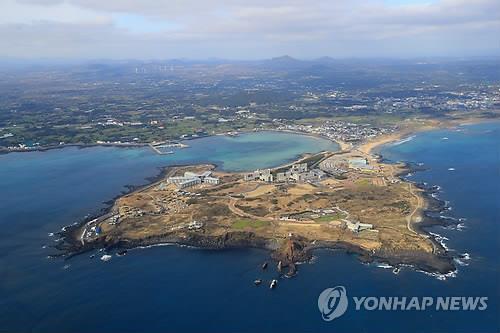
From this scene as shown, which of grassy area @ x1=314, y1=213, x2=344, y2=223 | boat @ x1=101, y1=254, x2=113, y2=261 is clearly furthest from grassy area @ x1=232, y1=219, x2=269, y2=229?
boat @ x1=101, y1=254, x2=113, y2=261

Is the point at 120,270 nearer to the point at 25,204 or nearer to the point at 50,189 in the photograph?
the point at 25,204

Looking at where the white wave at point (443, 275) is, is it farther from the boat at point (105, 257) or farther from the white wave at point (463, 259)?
the boat at point (105, 257)

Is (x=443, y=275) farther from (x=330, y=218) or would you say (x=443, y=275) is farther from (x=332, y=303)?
(x=330, y=218)

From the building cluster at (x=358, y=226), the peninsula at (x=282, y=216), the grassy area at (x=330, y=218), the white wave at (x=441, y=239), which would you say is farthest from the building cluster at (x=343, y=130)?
the white wave at (x=441, y=239)

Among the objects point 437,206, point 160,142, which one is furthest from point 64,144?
point 437,206

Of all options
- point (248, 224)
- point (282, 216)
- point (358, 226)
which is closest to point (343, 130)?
point (282, 216)

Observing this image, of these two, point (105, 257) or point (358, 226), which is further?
point (358, 226)
